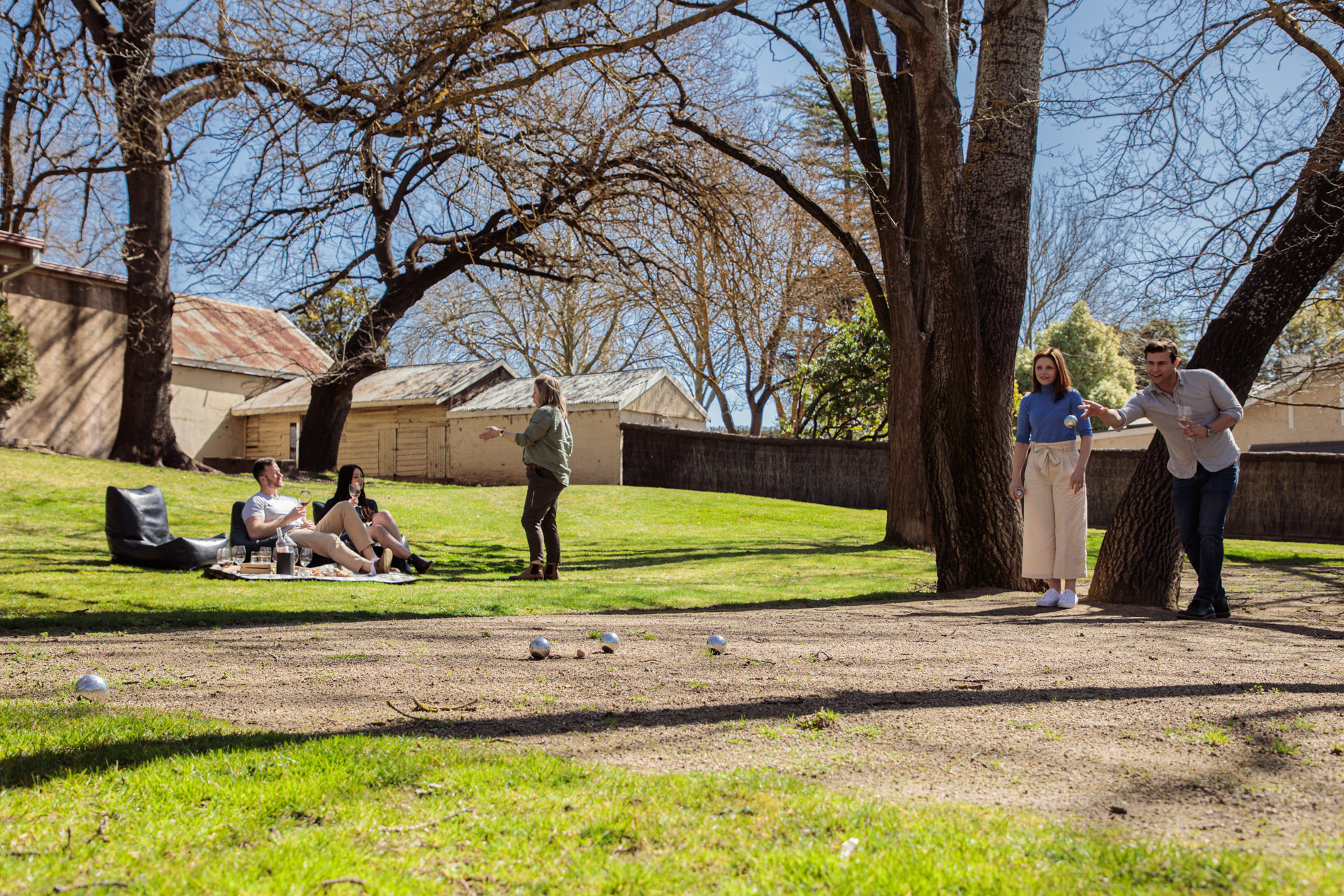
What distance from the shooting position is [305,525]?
992cm

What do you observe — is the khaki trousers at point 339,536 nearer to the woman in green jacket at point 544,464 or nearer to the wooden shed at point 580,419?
the woman in green jacket at point 544,464

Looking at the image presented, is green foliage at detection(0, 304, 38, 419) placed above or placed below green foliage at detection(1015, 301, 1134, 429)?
Answer: below

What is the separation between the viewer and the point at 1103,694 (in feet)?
12.5

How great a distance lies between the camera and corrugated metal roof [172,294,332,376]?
27.9m

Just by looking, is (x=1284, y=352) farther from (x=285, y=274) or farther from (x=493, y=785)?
(x=493, y=785)

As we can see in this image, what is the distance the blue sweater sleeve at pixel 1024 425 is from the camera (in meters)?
7.16

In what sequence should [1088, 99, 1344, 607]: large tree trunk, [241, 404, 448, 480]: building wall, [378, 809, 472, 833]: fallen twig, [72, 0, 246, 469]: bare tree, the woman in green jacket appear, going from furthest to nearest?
[241, 404, 448, 480]: building wall
[72, 0, 246, 469]: bare tree
the woman in green jacket
[1088, 99, 1344, 607]: large tree trunk
[378, 809, 472, 833]: fallen twig

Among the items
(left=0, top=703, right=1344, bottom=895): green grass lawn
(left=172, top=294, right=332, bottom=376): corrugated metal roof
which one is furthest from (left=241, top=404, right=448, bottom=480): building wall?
(left=0, top=703, right=1344, bottom=895): green grass lawn

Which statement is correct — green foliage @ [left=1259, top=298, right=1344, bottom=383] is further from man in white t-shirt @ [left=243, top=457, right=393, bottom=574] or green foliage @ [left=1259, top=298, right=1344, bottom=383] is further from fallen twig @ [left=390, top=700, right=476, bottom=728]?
fallen twig @ [left=390, top=700, right=476, bottom=728]

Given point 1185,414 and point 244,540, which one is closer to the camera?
point 1185,414

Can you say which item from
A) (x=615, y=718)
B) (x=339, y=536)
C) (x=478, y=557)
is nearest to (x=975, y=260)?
(x=615, y=718)

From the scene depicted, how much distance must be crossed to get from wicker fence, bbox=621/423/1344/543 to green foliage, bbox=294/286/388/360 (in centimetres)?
876

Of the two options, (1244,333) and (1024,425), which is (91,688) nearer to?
(1024,425)

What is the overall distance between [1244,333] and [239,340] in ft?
97.3
